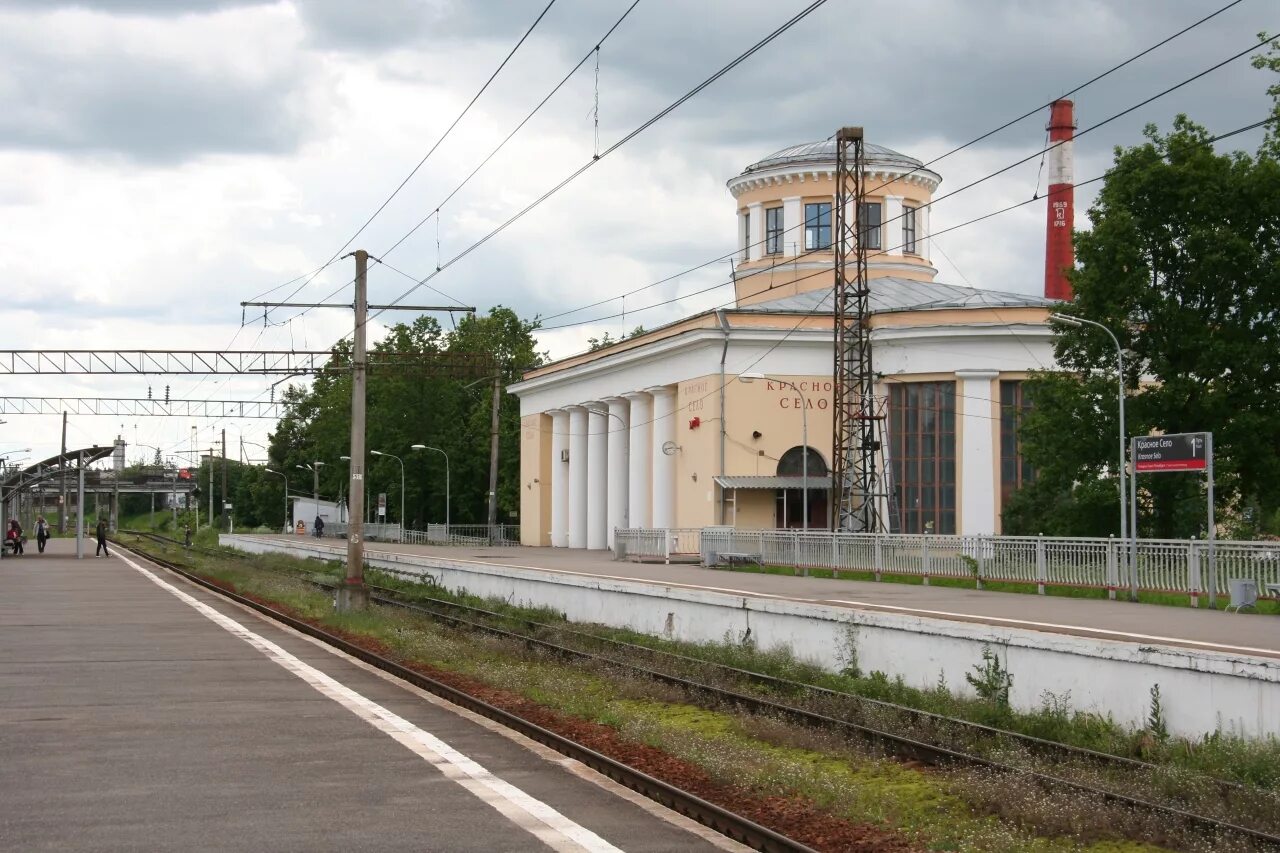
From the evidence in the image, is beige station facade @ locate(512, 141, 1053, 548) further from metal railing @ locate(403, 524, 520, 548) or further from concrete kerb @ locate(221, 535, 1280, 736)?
concrete kerb @ locate(221, 535, 1280, 736)

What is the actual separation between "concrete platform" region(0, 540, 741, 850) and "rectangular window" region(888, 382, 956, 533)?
37.2 m

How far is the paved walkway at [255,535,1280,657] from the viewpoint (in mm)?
17281

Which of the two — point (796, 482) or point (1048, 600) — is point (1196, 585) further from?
point (796, 482)

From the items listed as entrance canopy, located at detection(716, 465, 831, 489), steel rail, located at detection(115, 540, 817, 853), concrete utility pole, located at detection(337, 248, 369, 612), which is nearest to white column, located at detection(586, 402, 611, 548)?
entrance canopy, located at detection(716, 465, 831, 489)

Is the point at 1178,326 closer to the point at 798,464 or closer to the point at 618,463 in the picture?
the point at 798,464

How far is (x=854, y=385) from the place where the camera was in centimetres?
5038

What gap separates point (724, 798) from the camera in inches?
435

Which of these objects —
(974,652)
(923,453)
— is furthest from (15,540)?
(974,652)

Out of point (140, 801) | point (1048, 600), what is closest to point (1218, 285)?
point (1048, 600)

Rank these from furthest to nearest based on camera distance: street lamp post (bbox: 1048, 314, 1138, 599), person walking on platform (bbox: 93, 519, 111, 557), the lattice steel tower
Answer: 1. person walking on platform (bbox: 93, 519, 111, 557)
2. the lattice steel tower
3. street lamp post (bbox: 1048, 314, 1138, 599)

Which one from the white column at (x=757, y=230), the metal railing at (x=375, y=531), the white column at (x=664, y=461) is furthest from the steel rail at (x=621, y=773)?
the metal railing at (x=375, y=531)

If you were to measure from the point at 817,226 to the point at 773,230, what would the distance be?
248 centimetres

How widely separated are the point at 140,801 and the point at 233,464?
178407 mm

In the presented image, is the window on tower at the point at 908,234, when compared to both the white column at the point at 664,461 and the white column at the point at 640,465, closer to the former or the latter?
the white column at the point at 640,465
